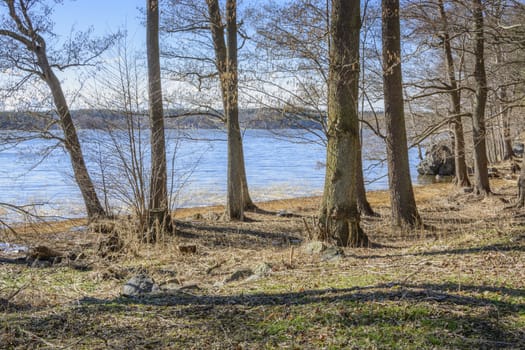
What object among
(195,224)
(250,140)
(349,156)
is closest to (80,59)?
(195,224)

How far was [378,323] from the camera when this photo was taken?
3307 millimetres

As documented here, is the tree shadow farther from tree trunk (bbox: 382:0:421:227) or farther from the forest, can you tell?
tree trunk (bbox: 382:0:421:227)

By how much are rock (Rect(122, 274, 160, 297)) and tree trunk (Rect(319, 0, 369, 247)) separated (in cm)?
320

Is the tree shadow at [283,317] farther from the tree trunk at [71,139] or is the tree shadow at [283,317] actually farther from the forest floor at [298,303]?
the tree trunk at [71,139]

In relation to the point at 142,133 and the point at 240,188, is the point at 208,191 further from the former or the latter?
the point at 142,133

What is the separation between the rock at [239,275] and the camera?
208 inches

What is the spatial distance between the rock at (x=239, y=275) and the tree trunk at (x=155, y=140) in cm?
384

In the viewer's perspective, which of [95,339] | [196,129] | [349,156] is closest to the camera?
[95,339]

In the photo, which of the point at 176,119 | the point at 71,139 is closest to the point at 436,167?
the point at 176,119

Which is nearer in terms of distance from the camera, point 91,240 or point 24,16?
point 91,240

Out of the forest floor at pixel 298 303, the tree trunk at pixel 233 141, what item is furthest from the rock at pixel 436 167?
A: the forest floor at pixel 298 303

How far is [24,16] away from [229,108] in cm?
492

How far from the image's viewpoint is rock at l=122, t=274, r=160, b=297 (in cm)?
448

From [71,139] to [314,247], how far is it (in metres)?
7.14
